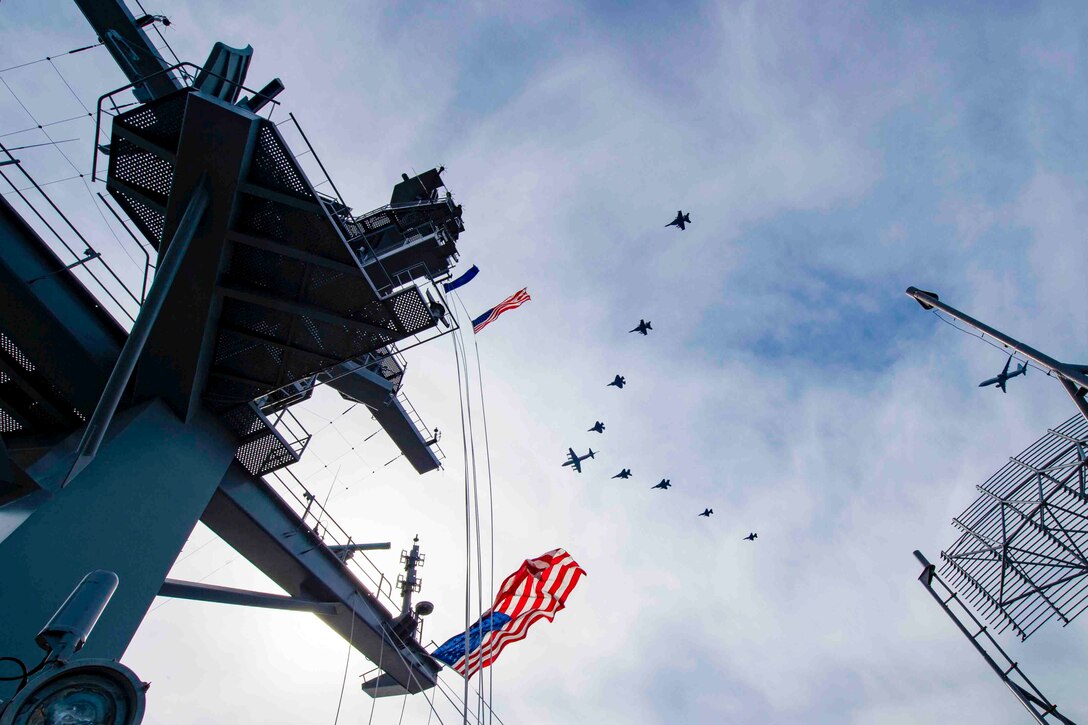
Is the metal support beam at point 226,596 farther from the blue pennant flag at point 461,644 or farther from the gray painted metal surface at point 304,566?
the blue pennant flag at point 461,644

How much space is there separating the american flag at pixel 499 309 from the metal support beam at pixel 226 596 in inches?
366

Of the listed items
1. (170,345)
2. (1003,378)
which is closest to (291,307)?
(170,345)

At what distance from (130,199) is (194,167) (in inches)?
88.9

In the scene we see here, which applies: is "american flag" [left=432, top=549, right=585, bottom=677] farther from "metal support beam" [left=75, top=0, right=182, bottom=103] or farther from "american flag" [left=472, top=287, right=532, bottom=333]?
"metal support beam" [left=75, top=0, right=182, bottom=103]

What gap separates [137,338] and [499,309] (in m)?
12.5

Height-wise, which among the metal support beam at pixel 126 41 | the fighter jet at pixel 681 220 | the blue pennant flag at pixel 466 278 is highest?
the fighter jet at pixel 681 220

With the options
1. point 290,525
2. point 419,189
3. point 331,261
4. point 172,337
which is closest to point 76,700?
point 331,261

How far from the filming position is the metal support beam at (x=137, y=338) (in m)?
9.58

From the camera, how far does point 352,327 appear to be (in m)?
12.9

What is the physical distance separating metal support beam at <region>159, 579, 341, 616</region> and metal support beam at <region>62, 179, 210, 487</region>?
5.33m

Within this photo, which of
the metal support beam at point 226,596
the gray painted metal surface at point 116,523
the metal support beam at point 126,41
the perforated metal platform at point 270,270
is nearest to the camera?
the gray painted metal surface at point 116,523

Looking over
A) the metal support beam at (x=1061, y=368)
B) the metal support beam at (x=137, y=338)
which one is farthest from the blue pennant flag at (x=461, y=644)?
the metal support beam at (x=1061, y=368)

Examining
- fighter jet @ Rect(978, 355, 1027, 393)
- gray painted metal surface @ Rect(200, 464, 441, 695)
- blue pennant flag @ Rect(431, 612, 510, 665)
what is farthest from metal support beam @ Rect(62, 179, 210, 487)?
fighter jet @ Rect(978, 355, 1027, 393)

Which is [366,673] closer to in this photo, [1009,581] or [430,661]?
[430,661]
